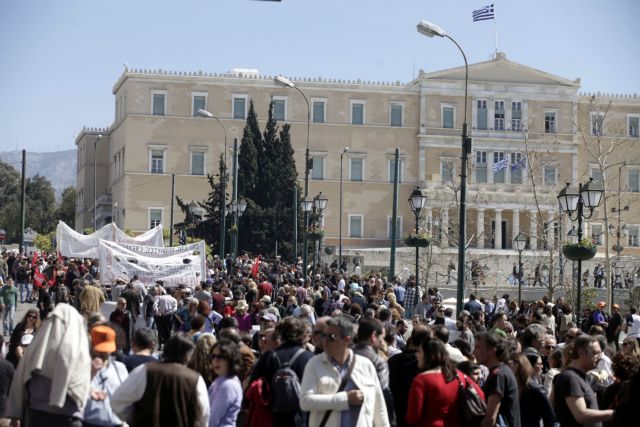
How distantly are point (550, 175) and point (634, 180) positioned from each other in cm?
601

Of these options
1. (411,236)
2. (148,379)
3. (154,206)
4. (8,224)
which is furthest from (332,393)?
(8,224)

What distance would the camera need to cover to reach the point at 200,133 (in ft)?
255

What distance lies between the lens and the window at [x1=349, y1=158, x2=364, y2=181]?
79688 mm

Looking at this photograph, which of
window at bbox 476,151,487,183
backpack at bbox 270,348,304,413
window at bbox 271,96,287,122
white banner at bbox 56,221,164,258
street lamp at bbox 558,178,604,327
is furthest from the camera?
window at bbox 476,151,487,183

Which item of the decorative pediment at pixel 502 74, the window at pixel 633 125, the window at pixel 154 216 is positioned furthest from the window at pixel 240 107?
the window at pixel 633 125

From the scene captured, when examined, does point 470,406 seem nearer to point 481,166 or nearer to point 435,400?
point 435,400

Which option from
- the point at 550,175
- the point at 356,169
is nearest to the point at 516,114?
the point at 550,175

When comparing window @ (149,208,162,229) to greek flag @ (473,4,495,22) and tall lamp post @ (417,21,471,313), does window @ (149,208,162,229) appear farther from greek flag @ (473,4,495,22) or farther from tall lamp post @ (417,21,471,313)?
tall lamp post @ (417,21,471,313)

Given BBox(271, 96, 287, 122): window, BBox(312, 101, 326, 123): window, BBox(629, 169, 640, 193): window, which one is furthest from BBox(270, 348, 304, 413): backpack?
BBox(629, 169, 640, 193): window

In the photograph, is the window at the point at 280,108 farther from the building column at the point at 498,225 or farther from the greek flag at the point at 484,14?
the greek flag at the point at 484,14

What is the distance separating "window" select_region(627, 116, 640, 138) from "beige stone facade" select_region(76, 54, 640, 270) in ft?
0.48

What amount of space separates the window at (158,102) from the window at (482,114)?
19412 mm

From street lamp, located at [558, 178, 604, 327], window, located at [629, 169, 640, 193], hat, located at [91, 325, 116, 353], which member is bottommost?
hat, located at [91, 325, 116, 353]

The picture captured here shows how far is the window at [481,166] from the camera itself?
78.9m
